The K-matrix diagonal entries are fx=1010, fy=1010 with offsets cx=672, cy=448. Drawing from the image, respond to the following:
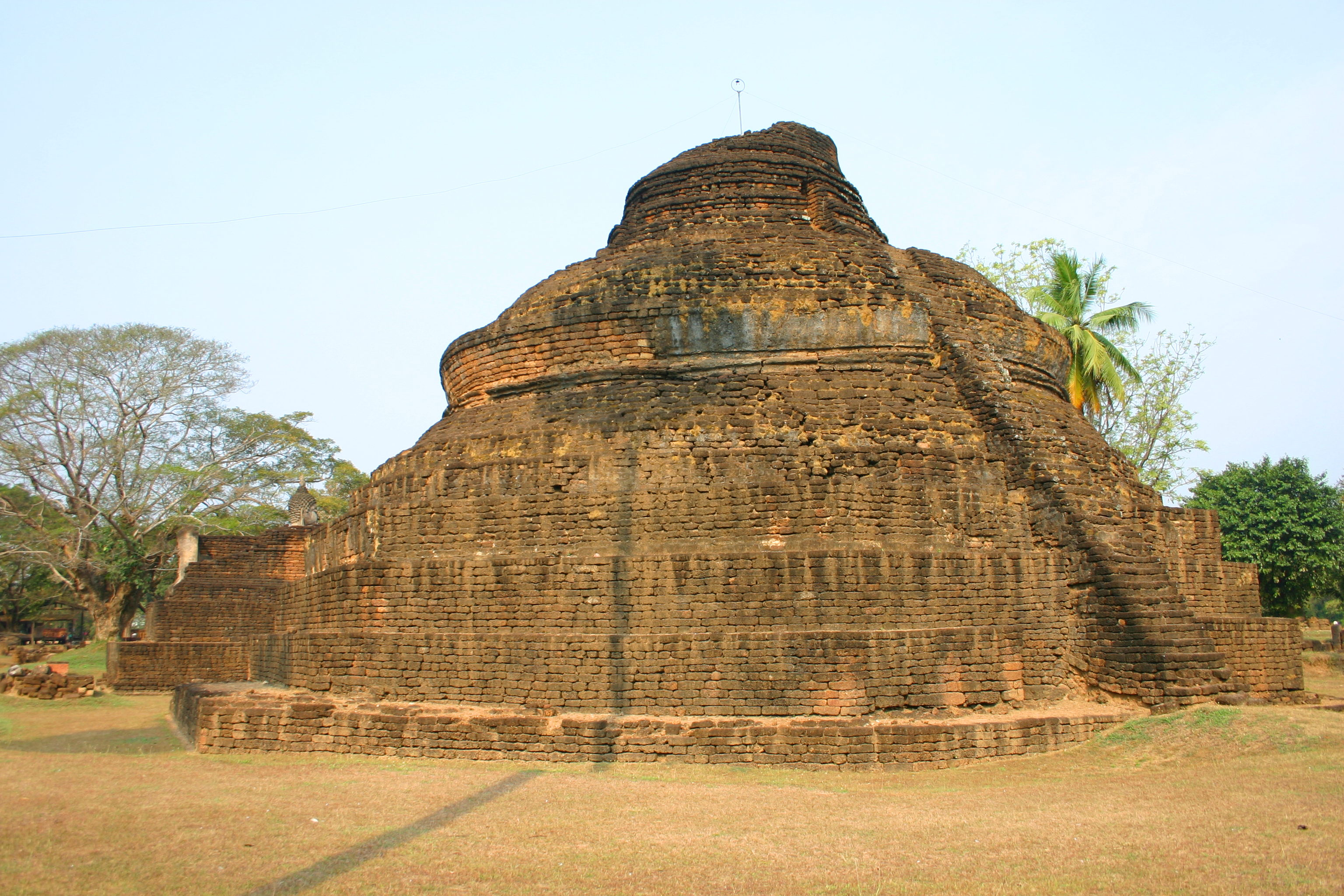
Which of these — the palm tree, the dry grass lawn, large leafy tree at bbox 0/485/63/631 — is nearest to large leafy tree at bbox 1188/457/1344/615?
the palm tree

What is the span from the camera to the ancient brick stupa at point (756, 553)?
995 cm

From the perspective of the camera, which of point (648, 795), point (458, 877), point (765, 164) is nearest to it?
point (458, 877)

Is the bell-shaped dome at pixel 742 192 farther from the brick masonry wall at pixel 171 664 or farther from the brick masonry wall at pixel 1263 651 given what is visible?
the brick masonry wall at pixel 171 664

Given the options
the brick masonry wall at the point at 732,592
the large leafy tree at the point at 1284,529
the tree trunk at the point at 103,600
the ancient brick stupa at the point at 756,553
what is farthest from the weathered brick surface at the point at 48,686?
the large leafy tree at the point at 1284,529

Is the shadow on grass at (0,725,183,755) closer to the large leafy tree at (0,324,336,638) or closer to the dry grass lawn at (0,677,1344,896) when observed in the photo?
the dry grass lawn at (0,677,1344,896)

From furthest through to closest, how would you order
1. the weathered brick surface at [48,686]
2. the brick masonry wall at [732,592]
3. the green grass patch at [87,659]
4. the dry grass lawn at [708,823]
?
the green grass patch at [87,659] < the weathered brick surface at [48,686] < the brick masonry wall at [732,592] < the dry grass lawn at [708,823]

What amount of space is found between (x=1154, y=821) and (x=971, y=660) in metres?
3.27

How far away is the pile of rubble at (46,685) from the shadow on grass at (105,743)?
5.38m

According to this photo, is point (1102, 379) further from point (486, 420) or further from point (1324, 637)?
point (1324, 637)

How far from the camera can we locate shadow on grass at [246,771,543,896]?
555 centimetres

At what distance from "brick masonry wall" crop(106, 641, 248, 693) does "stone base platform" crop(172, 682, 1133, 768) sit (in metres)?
10.1

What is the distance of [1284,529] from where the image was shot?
2320cm

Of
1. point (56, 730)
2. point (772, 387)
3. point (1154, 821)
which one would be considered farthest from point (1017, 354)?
point (56, 730)

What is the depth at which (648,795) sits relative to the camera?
26.4ft
